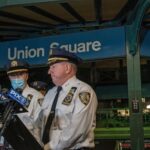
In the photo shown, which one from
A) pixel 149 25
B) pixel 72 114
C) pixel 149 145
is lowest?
pixel 149 145

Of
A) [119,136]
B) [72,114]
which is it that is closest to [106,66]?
[119,136]

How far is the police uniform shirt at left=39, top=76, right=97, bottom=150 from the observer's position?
3.97 metres

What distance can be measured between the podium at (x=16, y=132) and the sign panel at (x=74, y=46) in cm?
249

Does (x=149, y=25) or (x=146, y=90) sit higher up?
(x=149, y=25)

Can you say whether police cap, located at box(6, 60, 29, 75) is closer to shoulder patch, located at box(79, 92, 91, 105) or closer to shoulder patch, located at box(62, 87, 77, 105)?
shoulder patch, located at box(62, 87, 77, 105)

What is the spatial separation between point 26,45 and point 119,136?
1.92 meters

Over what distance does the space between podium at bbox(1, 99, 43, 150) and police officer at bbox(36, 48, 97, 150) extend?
189mm

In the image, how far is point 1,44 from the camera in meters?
6.91

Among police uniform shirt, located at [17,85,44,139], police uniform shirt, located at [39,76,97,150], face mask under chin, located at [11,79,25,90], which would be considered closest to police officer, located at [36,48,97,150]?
police uniform shirt, located at [39,76,97,150]

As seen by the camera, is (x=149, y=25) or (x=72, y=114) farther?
(x=149, y=25)

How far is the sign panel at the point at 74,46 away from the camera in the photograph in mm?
6184

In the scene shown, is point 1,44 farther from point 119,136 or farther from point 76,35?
point 119,136

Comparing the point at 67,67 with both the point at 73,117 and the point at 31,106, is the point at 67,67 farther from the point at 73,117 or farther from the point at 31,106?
the point at 31,106

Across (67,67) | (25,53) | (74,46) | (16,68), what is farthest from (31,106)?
(25,53)
